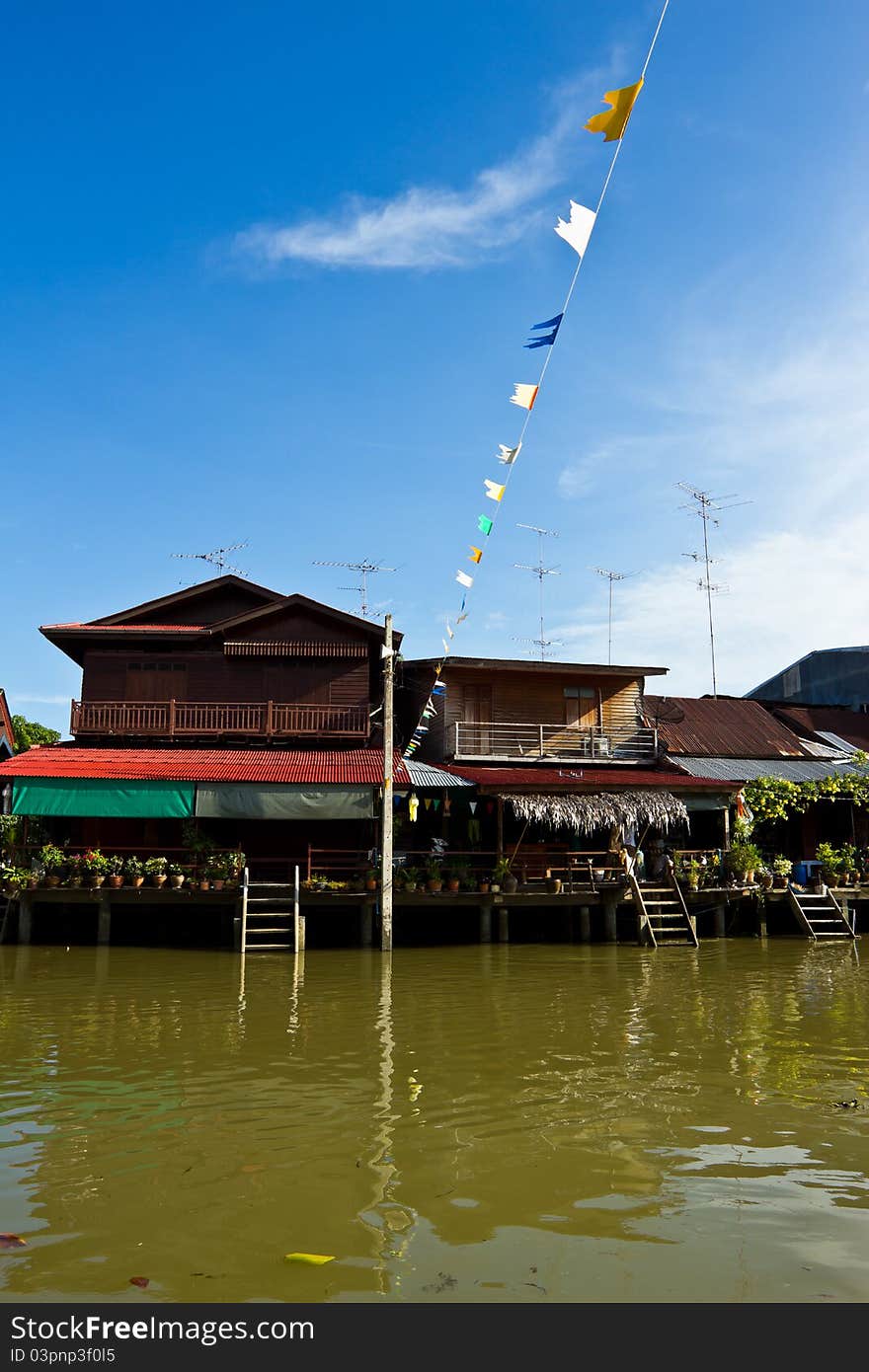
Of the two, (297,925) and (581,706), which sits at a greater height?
(581,706)

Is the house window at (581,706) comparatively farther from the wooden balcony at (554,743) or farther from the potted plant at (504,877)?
the potted plant at (504,877)

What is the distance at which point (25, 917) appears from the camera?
2095 centimetres

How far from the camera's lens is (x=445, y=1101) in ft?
27.1

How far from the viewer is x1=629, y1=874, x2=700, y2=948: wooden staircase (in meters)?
21.5

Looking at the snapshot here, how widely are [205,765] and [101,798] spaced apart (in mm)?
2807

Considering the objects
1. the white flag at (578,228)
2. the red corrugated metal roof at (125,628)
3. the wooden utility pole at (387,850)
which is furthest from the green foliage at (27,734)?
the white flag at (578,228)

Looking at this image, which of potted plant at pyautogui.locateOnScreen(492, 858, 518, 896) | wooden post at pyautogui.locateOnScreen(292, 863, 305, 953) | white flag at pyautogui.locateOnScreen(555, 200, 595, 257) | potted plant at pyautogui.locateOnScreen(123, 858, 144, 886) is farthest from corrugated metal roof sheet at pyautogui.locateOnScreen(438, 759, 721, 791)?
white flag at pyautogui.locateOnScreen(555, 200, 595, 257)

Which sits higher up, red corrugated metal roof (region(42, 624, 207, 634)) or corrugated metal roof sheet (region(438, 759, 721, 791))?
red corrugated metal roof (region(42, 624, 207, 634))

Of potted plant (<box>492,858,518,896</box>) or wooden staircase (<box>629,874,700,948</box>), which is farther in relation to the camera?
potted plant (<box>492,858,518,896</box>)

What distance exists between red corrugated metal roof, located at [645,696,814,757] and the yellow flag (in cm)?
2345

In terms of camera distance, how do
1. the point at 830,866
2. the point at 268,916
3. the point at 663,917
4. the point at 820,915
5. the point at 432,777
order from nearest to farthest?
the point at 268,916
the point at 663,917
the point at 432,777
the point at 820,915
the point at 830,866

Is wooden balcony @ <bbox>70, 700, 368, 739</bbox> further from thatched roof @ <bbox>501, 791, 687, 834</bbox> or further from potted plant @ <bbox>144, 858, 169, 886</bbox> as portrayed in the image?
thatched roof @ <bbox>501, 791, 687, 834</bbox>

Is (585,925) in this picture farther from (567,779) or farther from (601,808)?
(567,779)

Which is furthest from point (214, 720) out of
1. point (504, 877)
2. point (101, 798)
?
point (504, 877)
